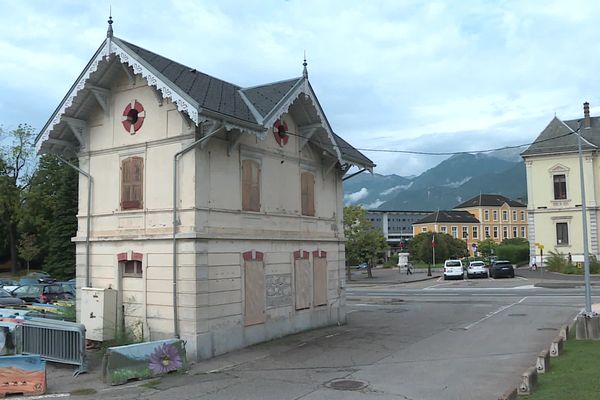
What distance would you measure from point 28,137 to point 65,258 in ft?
57.1

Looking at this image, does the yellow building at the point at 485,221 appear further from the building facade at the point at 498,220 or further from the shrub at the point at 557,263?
the shrub at the point at 557,263

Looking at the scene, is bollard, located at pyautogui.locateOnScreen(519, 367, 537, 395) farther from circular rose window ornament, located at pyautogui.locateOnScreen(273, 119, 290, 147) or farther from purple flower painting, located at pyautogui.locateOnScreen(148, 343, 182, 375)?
circular rose window ornament, located at pyautogui.locateOnScreen(273, 119, 290, 147)

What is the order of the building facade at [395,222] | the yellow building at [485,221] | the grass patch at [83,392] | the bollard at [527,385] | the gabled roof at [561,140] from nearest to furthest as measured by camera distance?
the bollard at [527,385] < the grass patch at [83,392] < the gabled roof at [561,140] < the yellow building at [485,221] < the building facade at [395,222]

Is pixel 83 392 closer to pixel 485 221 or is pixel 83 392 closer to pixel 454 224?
pixel 454 224

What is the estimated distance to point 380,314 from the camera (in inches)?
955

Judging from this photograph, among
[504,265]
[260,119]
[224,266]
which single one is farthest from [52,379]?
[504,265]

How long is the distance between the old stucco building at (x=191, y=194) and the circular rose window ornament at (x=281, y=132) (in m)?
0.04

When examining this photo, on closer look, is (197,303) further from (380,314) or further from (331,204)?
(380,314)

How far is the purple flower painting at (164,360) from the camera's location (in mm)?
12750

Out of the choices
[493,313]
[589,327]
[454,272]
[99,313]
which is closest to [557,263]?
[454,272]

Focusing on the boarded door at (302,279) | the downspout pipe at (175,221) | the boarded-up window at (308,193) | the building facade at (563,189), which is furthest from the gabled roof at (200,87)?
the building facade at (563,189)

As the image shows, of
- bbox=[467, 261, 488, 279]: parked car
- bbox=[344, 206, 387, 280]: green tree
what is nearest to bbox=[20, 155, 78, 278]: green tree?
bbox=[344, 206, 387, 280]: green tree

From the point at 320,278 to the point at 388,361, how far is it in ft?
20.2

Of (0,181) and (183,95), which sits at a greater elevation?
(0,181)
